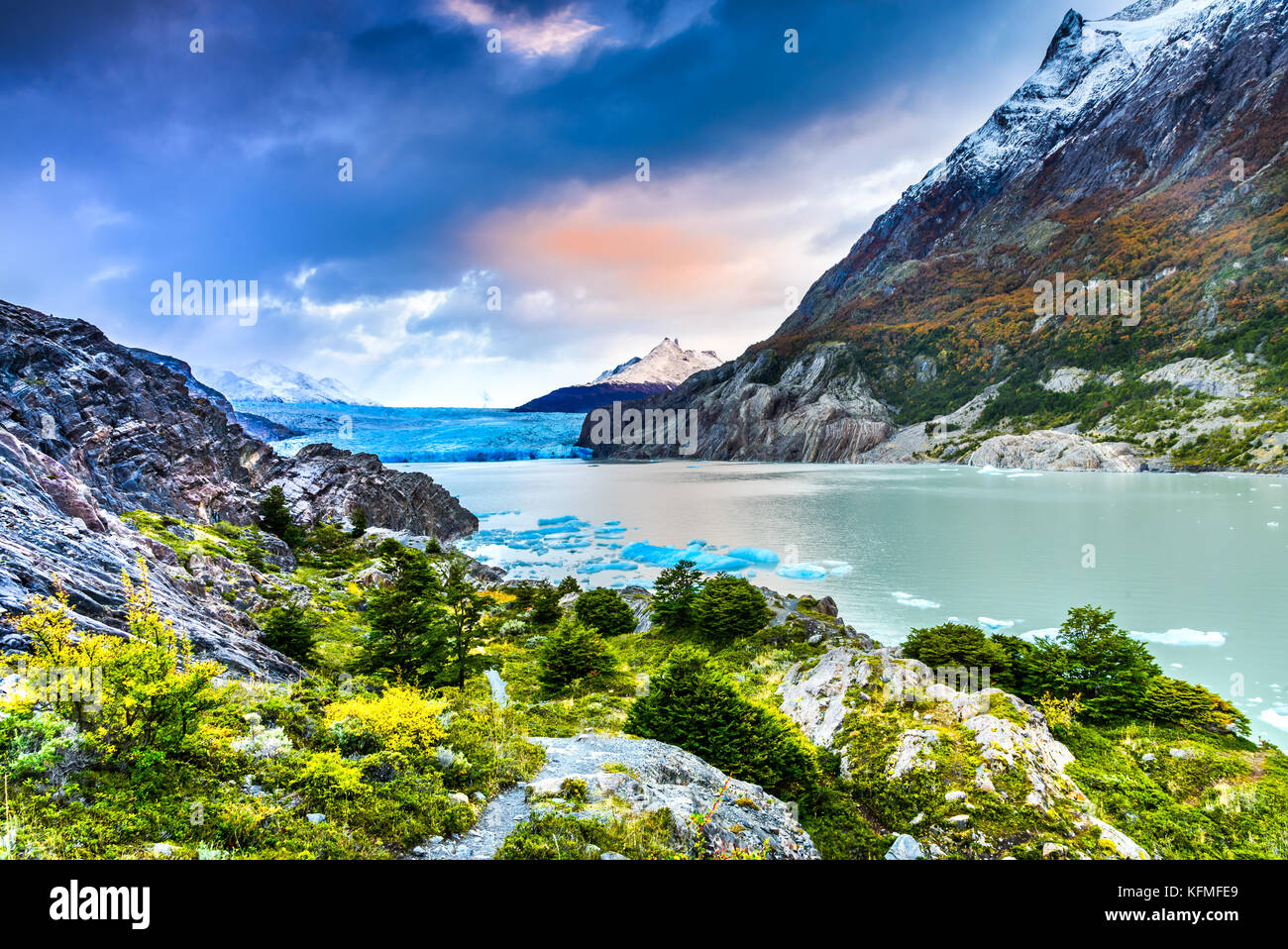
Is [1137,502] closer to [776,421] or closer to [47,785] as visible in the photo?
[47,785]

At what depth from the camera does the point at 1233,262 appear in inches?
4491

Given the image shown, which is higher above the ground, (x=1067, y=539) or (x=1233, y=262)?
(x=1233, y=262)

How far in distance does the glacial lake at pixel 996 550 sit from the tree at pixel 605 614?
30.3 feet

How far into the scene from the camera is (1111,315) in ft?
420

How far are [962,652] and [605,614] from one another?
1250cm

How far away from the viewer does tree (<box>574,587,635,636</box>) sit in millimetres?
21031

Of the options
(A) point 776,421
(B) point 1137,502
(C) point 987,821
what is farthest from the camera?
(A) point 776,421

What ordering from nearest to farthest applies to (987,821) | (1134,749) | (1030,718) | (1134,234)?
(987,821) → (1030,718) → (1134,749) → (1134,234)

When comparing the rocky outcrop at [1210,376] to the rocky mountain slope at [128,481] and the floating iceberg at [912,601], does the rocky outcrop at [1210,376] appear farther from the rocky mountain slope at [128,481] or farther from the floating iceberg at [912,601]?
the rocky mountain slope at [128,481]

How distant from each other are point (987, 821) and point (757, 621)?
473 inches

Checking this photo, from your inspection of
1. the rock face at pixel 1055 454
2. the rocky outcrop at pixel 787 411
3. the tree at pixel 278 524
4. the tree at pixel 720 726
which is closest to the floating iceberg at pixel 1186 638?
the tree at pixel 720 726

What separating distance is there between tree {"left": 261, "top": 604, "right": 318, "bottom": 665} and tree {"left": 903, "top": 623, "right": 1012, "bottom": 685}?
14.9 m

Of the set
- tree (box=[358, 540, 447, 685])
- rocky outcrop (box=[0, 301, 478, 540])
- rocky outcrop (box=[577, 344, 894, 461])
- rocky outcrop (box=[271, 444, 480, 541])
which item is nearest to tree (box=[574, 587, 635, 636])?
tree (box=[358, 540, 447, 685])
